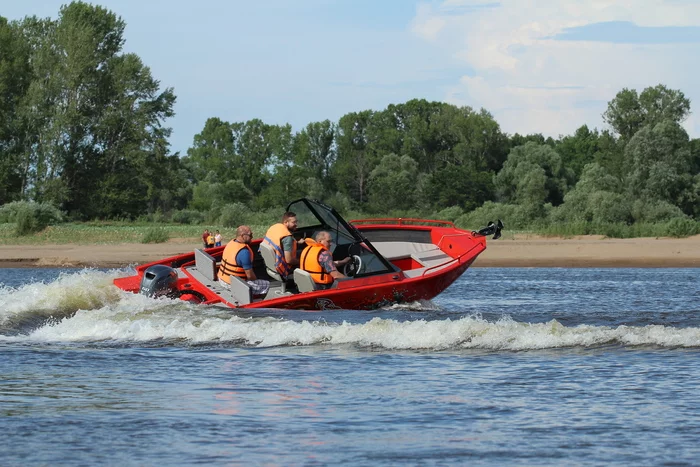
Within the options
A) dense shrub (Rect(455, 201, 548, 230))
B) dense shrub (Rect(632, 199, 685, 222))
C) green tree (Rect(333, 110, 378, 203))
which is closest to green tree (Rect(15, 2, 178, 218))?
dense shrub (Rect(455, 201, 548, 230))

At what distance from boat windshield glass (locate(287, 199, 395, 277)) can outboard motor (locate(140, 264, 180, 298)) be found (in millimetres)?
2006

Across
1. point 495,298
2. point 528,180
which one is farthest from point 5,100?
point 495,298

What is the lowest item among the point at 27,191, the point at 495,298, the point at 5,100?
the point at 495,298

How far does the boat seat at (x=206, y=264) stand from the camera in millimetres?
15586

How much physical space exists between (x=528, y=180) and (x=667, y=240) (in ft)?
76.1

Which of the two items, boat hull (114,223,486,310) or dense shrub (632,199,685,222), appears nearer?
boat hull (114,223,486,310)

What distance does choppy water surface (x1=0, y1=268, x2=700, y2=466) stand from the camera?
23.7ft

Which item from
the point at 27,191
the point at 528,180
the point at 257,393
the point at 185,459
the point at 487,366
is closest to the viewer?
the point at 185,459

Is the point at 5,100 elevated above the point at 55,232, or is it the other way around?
the point at 5,100

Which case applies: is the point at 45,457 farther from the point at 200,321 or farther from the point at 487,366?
the point at 200,321

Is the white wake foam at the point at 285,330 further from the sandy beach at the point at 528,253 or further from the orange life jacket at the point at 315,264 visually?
the sandy beach at the point at 528,253

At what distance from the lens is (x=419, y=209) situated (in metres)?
63.9

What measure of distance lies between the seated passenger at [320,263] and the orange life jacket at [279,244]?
0.86 feet

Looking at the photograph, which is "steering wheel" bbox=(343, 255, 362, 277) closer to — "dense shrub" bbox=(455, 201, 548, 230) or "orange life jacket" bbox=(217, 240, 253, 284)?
"orange life jacket" bbox=(217, 240, 253, 284)
